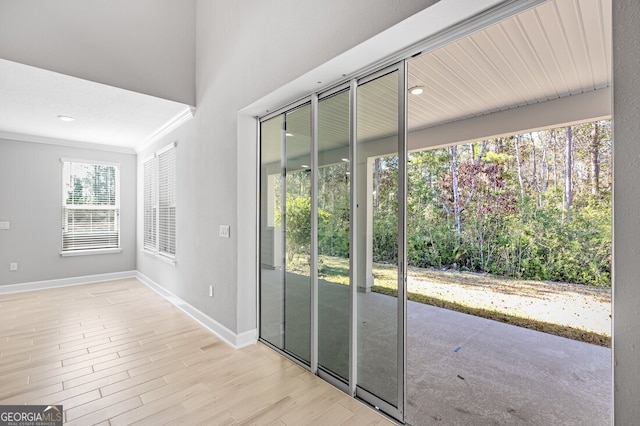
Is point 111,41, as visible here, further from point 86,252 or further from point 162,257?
point 86,252

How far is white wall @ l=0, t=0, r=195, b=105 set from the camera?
2.64 m

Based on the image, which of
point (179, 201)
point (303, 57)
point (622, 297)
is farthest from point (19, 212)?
point (622, 297)

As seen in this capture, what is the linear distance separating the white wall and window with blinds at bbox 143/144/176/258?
43.8 inches

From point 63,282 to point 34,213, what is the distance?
48.2 inches

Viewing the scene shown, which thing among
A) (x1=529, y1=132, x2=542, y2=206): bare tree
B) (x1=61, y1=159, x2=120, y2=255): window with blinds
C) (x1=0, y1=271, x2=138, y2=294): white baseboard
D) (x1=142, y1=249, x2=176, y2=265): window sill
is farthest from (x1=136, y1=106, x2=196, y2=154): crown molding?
(x1=529, y1=132, x2=542, y2=206): bare tree

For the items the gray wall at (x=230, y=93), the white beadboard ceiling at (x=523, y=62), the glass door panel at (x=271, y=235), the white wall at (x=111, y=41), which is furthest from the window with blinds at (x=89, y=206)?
the white beadboard ceiling at (x=523, y=62)

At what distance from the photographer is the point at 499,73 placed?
2.90m

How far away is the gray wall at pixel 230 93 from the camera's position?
1.90 m

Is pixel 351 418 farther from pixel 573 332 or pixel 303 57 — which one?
pixel 573 332

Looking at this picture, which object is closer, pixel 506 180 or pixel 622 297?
pixel 622 297

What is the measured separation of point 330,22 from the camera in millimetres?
1915

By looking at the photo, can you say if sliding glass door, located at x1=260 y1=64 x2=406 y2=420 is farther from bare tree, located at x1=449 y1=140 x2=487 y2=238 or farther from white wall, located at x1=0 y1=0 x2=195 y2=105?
bare tree, located at x1=449 y1=140 x2=487 y2=238

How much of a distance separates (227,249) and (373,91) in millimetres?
1988

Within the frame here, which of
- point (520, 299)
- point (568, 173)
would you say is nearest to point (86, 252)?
point (520, 299)
